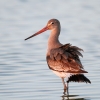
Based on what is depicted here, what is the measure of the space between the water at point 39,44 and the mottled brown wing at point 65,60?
0.49 m

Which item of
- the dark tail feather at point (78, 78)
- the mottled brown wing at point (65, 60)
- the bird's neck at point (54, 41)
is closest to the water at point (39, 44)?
the dark tail feather at point (78, 78)

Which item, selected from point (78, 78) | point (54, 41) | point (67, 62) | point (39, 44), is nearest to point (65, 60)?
point (67, 62)

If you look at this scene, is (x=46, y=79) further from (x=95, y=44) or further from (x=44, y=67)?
(x=95, y=44)

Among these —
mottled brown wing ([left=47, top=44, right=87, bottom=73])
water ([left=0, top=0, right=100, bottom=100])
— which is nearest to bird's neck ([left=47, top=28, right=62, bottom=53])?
mottled brown wing ([left=47, top=44, right=87, bottom=73])

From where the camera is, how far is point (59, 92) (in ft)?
38.1

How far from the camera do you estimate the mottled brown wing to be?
37.2 ft

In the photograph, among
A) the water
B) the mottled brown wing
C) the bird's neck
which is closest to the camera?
the mottled brown wing

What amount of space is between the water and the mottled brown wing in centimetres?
49

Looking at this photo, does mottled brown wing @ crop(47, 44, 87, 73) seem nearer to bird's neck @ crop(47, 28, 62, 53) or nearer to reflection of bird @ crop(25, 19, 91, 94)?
reflection of bird @ crop(25, 19, 91, 94)

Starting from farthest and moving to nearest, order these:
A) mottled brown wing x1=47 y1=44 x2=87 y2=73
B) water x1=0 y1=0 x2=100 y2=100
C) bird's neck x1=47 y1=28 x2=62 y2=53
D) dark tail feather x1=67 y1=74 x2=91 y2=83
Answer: bird's neck x1=47 y1=28 x2=62 y2=53 → water x1=0 y1=0 x2=100 y2=100 → mottled brown wing x1=47 y1=44 x2=87 y2=73 → dark tail feather x1=67 y1=74 x2=91 y2=83

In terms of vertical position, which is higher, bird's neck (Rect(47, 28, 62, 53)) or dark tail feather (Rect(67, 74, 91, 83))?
bird's neck (Rect(47, 28, 62, 53))

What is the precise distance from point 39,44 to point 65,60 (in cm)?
485

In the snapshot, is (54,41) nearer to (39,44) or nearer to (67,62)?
(67,62)

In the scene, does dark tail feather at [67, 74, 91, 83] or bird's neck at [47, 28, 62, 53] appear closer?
dark tail feather at [67, 74, 91, 83]
